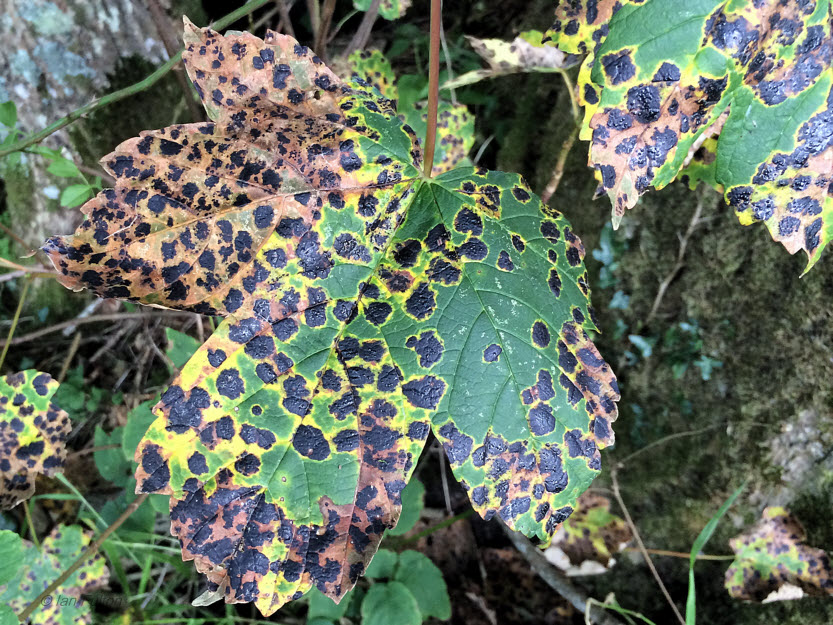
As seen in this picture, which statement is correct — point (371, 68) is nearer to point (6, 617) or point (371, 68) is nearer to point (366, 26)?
point (366, 26)

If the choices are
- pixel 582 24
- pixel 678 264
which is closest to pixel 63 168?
pixel 582 24

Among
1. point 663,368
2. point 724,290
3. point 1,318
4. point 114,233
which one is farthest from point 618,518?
point 1,318

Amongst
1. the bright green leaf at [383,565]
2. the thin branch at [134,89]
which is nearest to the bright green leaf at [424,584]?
the bright green leaf at [383,565]

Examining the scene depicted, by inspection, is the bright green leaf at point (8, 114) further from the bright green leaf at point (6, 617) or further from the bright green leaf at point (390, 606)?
the bright green leaf at point (390, 606)

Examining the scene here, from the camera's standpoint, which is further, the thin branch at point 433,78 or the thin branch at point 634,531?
the thin branch at point 634,531

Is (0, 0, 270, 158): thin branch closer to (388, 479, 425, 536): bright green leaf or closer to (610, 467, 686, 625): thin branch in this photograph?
(388, 479, 425, 536): bright green leaf

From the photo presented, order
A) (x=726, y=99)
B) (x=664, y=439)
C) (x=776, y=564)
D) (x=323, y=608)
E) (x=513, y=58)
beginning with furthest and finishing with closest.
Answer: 1. (x=664, y=439)
2. (x=323, y=608)
3. (x=776, y=564)
4. (x=513, y=58)
5. (x=726, y=99)
